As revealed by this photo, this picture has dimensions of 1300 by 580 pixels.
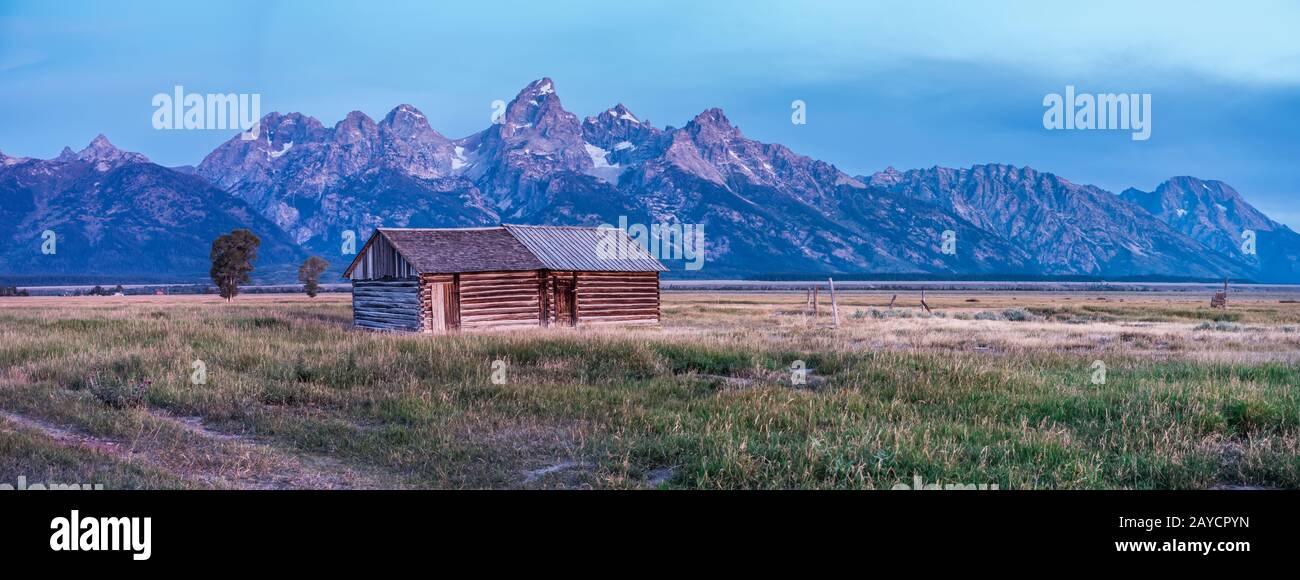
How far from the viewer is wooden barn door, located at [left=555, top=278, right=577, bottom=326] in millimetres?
34562

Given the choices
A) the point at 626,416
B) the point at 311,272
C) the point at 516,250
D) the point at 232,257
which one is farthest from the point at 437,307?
the point at 311,272

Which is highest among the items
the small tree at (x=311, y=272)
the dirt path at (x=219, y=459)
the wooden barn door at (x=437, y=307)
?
the small tree at (x=311, y=272)

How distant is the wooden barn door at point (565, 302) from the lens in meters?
34.6

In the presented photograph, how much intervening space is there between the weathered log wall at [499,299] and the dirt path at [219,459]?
2079 cm

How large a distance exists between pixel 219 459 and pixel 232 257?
2732 inches

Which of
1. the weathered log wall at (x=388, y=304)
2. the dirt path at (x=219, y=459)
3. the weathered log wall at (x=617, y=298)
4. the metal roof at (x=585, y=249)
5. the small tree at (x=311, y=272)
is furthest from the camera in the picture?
the small tree at (x=311, y=272)

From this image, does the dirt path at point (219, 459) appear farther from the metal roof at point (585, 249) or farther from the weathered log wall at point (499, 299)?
the metal roof at point (585, 249)

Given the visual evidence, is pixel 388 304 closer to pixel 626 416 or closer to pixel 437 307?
pixel 437 307


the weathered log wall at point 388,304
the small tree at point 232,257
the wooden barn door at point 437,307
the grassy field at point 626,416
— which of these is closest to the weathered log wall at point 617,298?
the wooden barn door at point 437,307

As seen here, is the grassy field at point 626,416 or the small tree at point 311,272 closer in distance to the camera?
the grassy field at point 626,416
